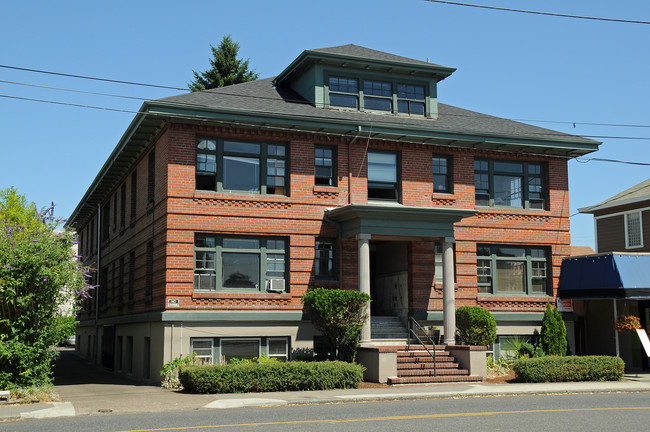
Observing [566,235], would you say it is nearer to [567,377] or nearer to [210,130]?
[567,377]

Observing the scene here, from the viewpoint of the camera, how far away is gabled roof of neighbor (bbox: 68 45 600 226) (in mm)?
23078

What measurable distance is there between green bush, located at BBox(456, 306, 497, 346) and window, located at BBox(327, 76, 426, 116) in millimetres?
8081

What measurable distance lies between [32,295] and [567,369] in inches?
617

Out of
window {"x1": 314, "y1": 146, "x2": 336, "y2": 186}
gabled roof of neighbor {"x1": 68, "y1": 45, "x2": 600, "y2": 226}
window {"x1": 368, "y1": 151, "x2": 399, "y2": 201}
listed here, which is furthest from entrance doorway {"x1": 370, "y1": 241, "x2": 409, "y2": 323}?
gabled roof of neighbor {"x1": 68, "y1": 45, "x2": 600, "y2": 226}

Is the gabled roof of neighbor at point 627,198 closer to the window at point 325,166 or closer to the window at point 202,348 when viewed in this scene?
the window at point 325,166

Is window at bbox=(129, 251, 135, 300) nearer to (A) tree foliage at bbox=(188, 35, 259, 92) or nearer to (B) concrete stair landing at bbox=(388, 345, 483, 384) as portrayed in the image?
(B) concrete stair landing at bbox=(388, 345, 483, 384)

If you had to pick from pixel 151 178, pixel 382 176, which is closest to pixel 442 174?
pixel 382 176

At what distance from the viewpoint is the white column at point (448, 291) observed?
2403 cm

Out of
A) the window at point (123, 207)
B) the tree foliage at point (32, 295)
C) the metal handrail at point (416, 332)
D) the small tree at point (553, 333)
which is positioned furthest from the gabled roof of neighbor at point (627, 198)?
the tree foliage at point (32, 295)

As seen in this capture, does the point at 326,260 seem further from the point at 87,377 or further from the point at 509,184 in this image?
the point at 87,377

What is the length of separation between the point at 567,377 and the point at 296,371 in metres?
8.69

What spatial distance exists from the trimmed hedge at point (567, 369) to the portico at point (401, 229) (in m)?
2.82

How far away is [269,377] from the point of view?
19016 mm

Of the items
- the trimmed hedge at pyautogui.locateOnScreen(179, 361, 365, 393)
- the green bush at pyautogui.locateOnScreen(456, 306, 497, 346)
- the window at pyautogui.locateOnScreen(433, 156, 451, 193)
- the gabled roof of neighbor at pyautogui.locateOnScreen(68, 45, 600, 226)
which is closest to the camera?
the trimmed hedge at pyautogui.locateOnScreen(179, 361, 365, 393)
